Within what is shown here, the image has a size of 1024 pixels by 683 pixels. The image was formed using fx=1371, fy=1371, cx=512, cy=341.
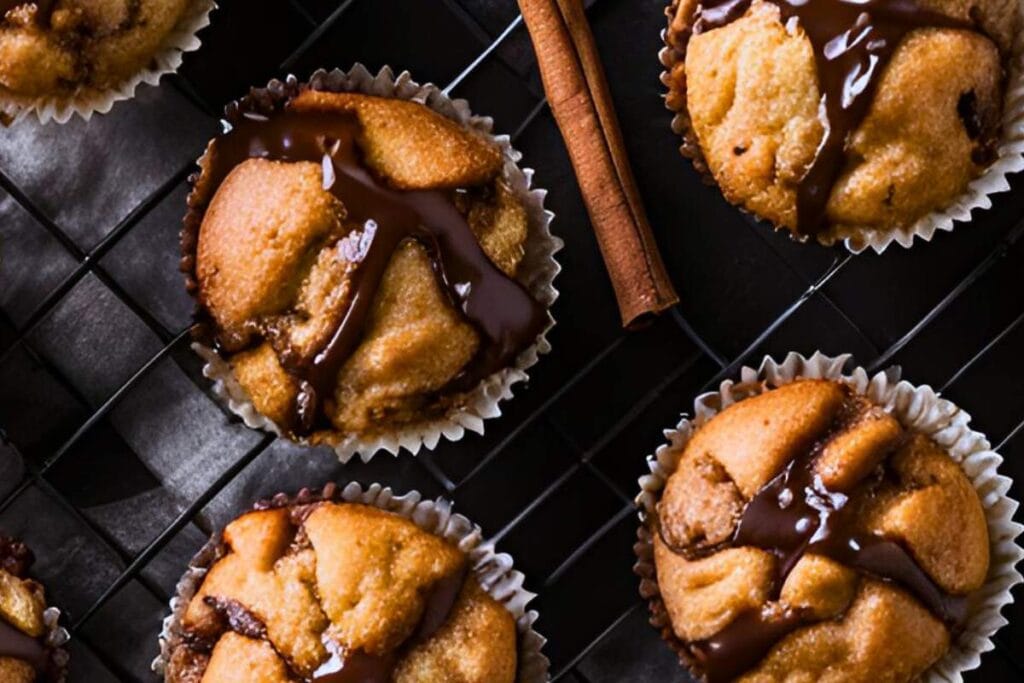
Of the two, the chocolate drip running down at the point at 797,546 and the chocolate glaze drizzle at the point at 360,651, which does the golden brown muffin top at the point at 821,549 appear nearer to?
the chocolate drip running down at the point at 797,546

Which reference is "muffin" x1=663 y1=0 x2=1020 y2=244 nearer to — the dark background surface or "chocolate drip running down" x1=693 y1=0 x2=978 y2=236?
"chocolate drip running down" x1=693 y1=0 x2=978 y2=236

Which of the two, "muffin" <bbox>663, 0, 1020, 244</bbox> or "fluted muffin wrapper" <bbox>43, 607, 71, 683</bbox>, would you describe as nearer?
"muffin" <bbox>663, 0, 1020, 244</bbox>

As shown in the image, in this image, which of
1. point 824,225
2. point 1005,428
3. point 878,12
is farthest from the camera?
point 1005,428

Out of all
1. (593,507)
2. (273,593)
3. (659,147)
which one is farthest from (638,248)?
(273,593)

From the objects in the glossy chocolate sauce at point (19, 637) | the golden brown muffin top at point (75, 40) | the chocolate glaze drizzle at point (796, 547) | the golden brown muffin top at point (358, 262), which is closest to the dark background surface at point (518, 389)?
the glossy chocolate sauce at point (19, 637)

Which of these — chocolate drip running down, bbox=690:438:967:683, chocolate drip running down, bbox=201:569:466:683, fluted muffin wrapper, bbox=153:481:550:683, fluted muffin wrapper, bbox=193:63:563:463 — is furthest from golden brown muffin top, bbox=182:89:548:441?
chocolate drip running down, bbox=690:438:967:683

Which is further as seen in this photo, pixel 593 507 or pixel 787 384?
pixel 593 507

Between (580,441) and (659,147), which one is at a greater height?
(659,147)

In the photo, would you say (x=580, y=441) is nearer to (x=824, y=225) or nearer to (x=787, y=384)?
(x=787, y=384)
